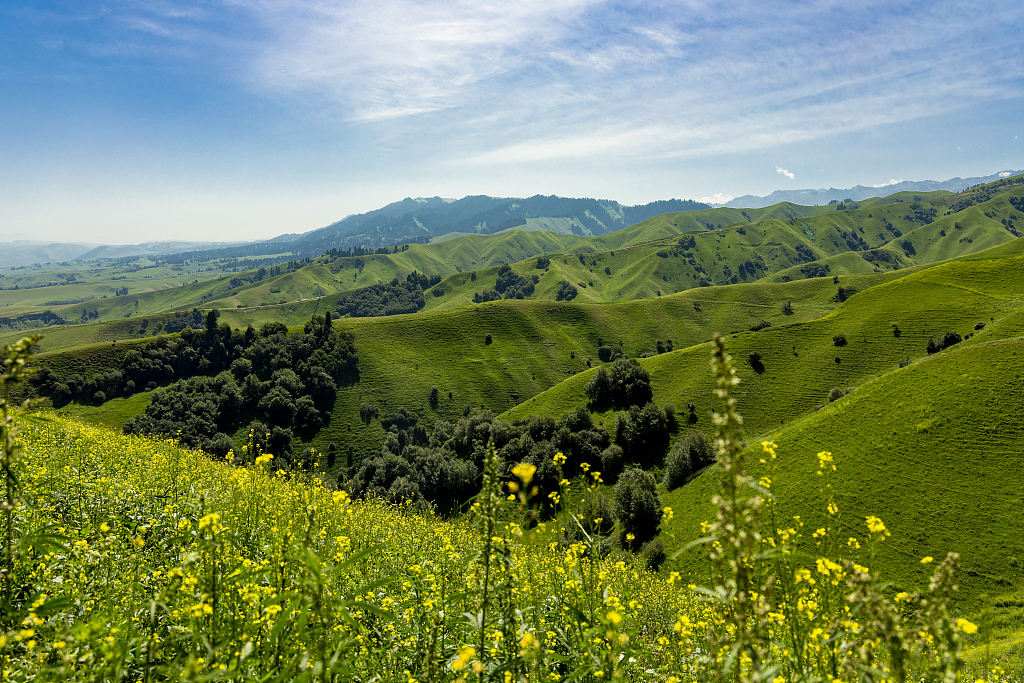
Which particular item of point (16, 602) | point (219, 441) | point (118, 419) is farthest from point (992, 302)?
point (118, 419)

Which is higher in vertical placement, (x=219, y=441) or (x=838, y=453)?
(x=838, y=453)

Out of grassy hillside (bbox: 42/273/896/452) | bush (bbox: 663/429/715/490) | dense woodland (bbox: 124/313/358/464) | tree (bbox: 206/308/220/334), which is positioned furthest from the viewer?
tree (bbox: 206/308/220/334)

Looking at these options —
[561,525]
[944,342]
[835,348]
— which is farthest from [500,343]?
[561,525]

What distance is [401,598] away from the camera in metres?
8.86

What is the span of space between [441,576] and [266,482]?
8.72 meters

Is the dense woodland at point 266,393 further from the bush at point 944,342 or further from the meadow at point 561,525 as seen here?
the bush at point 944,342

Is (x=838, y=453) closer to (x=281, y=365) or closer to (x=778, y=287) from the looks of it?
(x=281, y=365)

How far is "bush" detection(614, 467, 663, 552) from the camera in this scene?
186 feet

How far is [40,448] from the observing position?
653 inches

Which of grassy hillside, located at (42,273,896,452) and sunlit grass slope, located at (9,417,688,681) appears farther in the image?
grassy hillside, located at (42,273,896,452)

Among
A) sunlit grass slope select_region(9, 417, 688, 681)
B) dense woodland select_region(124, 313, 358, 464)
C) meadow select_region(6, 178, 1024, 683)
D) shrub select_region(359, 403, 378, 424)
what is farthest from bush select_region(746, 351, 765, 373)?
dense woodland select_region(124, 313, 358, 464)

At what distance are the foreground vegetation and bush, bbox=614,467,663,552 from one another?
153 feet

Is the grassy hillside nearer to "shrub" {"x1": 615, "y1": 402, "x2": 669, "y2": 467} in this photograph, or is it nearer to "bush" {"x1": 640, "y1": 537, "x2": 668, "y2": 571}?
"shrub" {"x1": 615, "y1": 402, "x2": 669, "y2": 467}

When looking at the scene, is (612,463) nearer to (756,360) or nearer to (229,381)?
(756,360)
